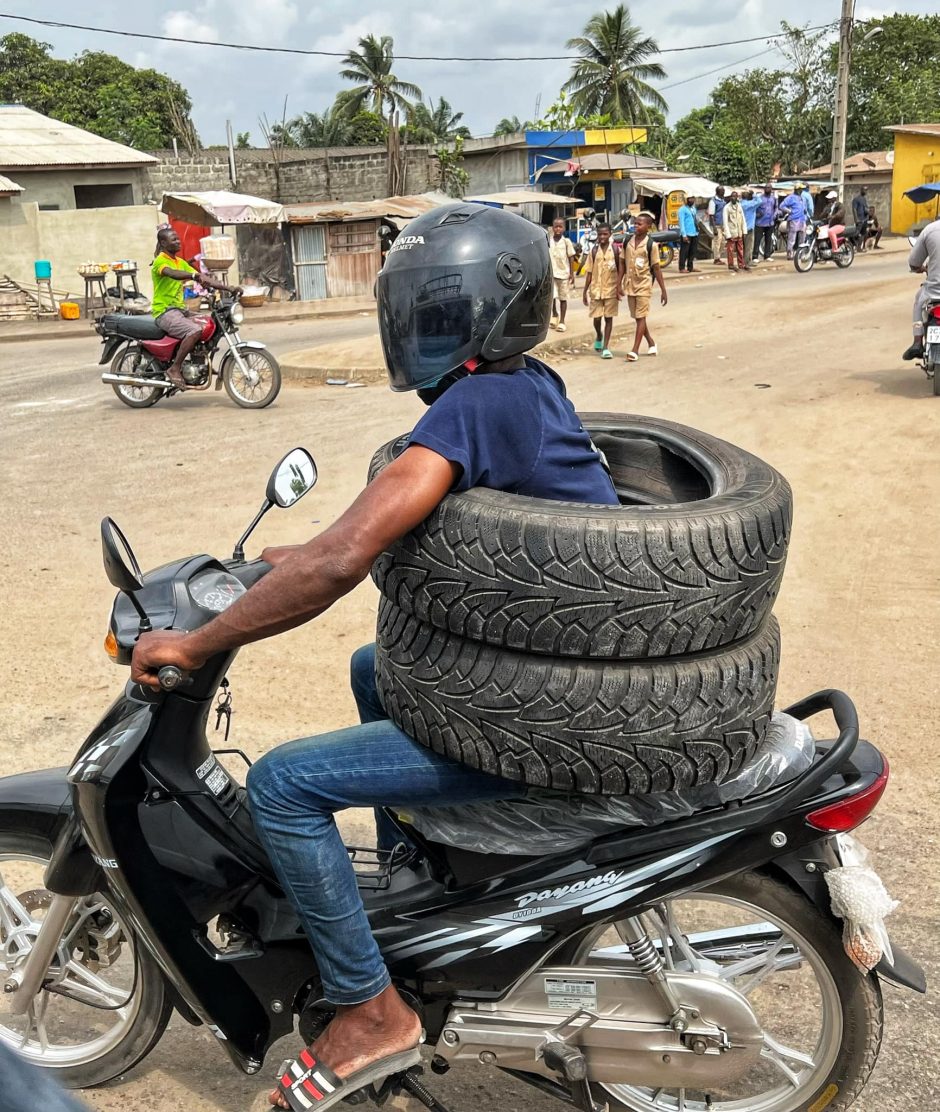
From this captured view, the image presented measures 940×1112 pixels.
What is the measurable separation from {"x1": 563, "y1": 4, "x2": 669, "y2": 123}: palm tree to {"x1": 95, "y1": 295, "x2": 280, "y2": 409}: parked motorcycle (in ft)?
139

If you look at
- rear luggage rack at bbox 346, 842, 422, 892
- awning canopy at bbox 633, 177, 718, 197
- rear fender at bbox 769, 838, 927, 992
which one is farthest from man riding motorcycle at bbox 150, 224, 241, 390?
awning canopy at bbox 633, 177, 718, 197

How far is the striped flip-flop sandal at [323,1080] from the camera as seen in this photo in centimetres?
222

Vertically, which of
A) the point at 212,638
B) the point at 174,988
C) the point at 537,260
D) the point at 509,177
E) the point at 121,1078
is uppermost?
the point at 509,177

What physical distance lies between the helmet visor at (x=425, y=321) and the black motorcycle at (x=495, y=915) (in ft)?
1.20

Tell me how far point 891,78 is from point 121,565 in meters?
55.1

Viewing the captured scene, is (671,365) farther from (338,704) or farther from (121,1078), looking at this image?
(121,1078)

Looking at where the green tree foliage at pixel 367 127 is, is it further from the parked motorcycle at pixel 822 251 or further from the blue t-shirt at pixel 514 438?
the blue t-shirt at pixel 514 438

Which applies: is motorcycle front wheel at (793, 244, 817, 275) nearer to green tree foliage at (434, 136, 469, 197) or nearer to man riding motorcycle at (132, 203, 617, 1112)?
green tree foliage at (434, 136, 469, 197)

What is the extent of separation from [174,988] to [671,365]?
10906mm

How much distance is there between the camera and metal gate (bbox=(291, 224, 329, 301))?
26000 mm

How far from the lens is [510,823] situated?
224 centimetres

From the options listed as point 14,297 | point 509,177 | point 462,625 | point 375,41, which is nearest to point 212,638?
point 462,625

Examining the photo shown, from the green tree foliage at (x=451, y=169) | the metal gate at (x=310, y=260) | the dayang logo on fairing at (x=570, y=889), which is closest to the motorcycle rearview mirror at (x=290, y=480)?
the dayang logo on fairing at (x=570, y=889)

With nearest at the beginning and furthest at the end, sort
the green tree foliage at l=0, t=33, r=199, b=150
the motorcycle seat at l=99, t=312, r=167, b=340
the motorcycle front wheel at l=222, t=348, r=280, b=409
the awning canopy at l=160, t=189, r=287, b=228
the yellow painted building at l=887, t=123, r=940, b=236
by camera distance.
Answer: the motorcycle front wheel at l=222, t=348, r=280, b=409, the motorcycle seat at l=99, t=312, r=167, b=340, the awning canopy at l=160, t=189, r=287, b=228, the yellow painted building at l=887, t=123, r=940, b=236, the green tree foliage at l=0, t=33, r=199, b=150
